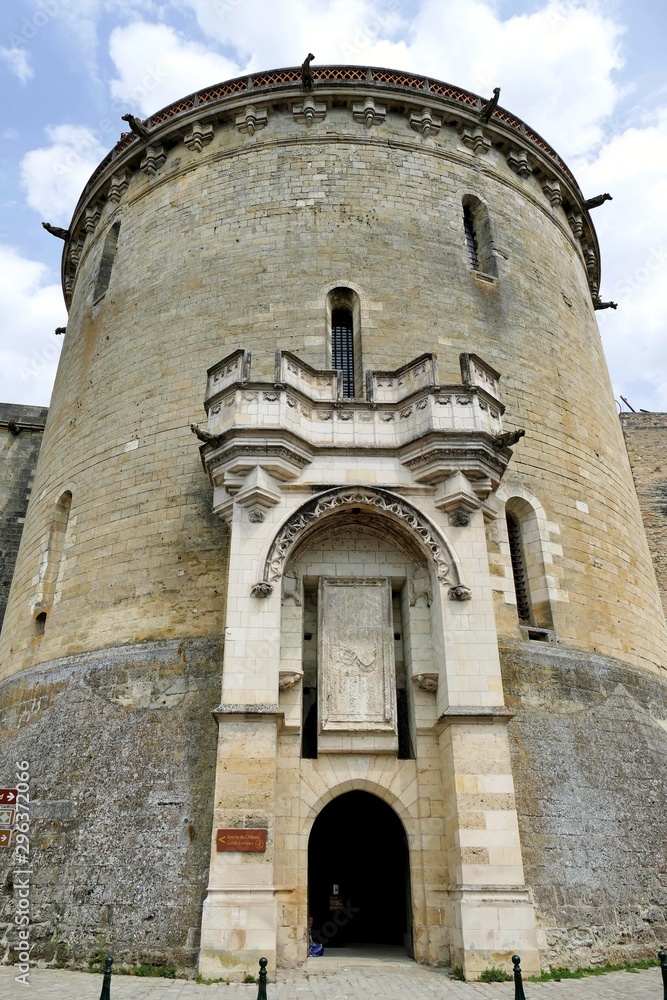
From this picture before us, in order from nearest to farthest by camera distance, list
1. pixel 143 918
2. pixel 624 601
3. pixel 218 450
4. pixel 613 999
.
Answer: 1. pixel 613 999
2. pixel 143 918
3. pixel 218 450
4. pixel 624 601

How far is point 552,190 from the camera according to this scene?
17.1 meters

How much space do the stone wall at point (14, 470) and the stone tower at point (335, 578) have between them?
306 centimetres

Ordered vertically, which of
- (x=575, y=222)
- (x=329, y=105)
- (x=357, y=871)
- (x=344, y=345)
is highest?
(x=575, y=222)

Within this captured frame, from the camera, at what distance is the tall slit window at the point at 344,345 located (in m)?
12.8

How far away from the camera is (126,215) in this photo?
647 inches

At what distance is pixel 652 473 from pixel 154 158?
15.9 m

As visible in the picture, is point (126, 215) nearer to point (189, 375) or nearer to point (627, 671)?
point (189, 375)

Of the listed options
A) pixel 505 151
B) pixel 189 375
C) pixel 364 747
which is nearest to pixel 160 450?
pixel 189 375

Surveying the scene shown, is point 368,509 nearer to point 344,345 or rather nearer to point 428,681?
point 428,681

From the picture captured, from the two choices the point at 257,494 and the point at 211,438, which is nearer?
the point at 257,494

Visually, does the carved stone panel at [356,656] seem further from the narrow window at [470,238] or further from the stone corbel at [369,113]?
the stone corbel at [369,113]

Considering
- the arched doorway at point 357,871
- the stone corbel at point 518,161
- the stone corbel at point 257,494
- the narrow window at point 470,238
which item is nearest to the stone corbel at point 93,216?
the narrow window at point 470,238

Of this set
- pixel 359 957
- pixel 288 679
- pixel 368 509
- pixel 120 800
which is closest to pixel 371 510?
pixel 368 509

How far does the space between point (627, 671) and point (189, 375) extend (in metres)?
8.86
